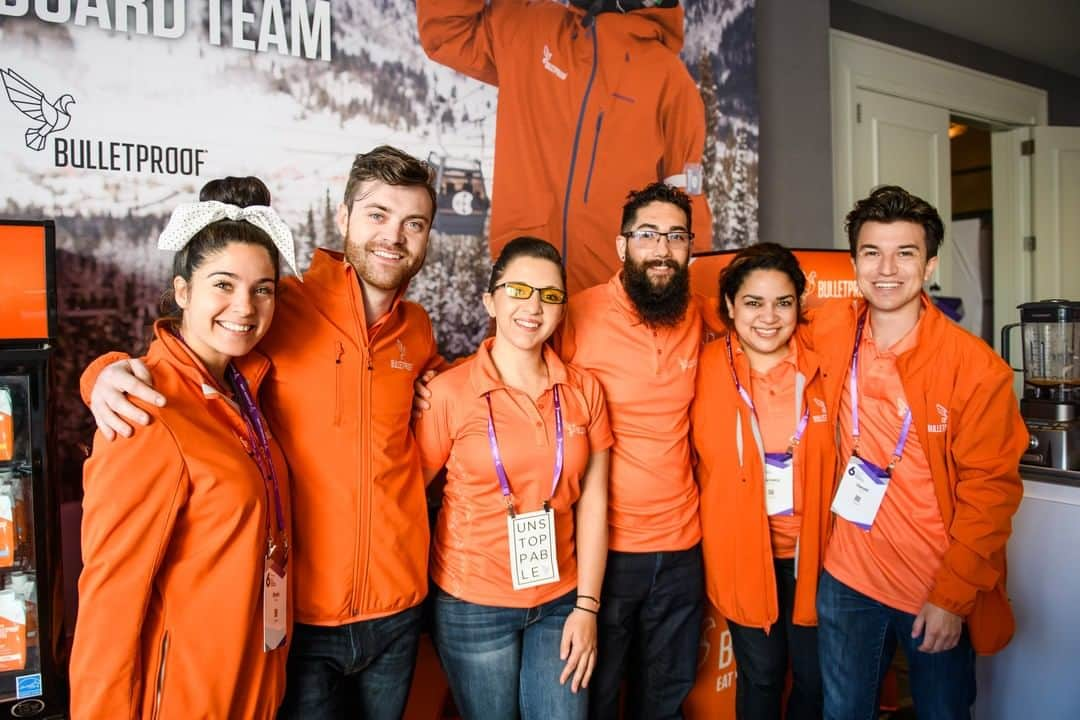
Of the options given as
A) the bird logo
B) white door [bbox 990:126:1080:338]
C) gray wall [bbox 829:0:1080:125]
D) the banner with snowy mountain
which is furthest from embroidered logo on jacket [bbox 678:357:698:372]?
white door [bbox 990:126:1080:338]

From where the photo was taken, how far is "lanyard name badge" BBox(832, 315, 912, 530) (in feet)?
6.31

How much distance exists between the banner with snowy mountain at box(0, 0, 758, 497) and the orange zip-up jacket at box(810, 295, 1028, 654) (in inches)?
69.3

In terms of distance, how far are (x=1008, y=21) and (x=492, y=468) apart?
5.32m

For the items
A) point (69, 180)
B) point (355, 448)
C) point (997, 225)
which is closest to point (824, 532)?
point (355, 448)

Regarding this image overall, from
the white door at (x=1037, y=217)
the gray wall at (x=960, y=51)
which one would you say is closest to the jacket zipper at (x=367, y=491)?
the gray wall at (x=960, y=51)

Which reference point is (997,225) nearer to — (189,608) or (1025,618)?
(1025,618)

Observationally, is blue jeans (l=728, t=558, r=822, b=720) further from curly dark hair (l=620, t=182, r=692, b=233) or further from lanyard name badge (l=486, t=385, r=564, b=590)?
curly dark hair (l=620, t=182, r=692, b=233)

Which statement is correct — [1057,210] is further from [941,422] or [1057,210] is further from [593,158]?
[941,422]

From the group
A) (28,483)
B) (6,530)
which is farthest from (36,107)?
(6,530)

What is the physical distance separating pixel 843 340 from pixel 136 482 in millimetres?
1815

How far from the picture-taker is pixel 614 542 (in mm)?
2102

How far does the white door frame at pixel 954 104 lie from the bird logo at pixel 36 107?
3977mm

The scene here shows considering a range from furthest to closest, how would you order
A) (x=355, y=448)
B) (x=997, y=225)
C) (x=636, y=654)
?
(x=997, y=225) < (x=636, y=654) < (x=355, y=448)

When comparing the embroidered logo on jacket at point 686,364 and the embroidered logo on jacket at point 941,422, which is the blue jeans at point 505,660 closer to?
the embroidered logo on jacket at point 686,364
